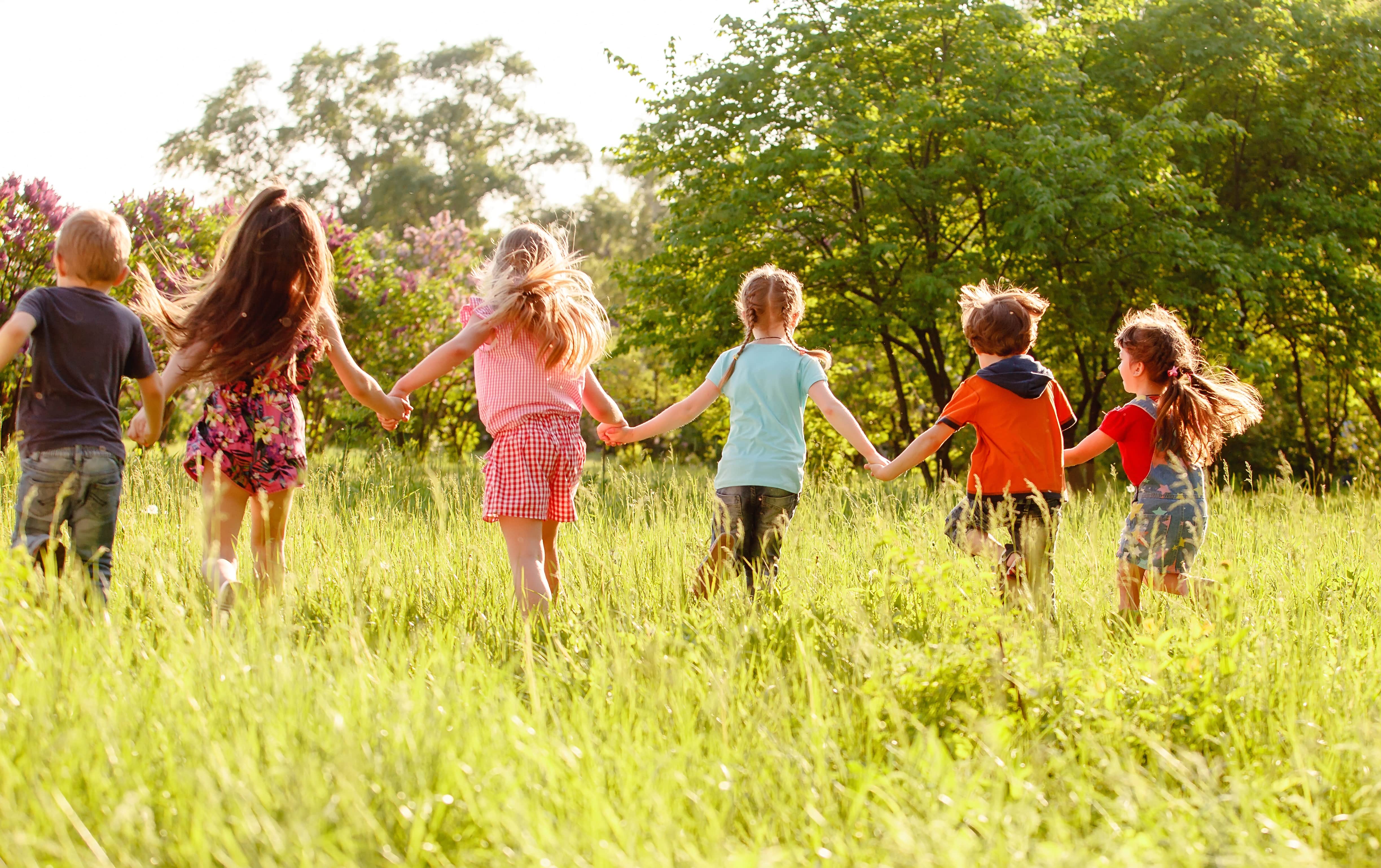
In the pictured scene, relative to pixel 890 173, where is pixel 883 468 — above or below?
below

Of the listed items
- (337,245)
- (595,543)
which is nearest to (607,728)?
(595,543)

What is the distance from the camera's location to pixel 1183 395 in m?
4.26

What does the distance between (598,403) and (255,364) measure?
1.35 metres

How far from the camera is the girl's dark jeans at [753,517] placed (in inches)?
162

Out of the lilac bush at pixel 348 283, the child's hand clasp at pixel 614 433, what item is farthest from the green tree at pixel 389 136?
the child's hand clasp at pixel 614 433

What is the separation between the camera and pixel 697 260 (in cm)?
1318

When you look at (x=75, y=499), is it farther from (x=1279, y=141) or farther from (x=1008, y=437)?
(x=1279, y=141)

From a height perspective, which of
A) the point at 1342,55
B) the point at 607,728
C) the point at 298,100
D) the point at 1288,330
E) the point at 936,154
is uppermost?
the point at 298,100

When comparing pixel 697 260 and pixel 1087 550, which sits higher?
pixel 697 260

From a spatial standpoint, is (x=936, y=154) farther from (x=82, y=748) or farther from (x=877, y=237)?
(x=82, y=748)

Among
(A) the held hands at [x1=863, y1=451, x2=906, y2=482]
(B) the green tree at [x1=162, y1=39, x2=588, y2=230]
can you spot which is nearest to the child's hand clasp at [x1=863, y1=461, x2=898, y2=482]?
(A) the held hands at [x1=863, y1=451, x2=906, y2=482]

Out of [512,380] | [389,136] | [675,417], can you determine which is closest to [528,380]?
[512,380]

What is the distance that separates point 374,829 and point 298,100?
35558 mm

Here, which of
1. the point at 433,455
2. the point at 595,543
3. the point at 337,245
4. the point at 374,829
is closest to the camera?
the point at 374,829
